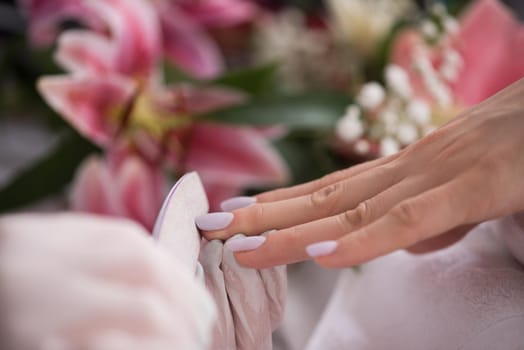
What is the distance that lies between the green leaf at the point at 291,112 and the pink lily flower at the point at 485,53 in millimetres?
78

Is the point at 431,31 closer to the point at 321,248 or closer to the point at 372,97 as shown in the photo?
the point at 372,97

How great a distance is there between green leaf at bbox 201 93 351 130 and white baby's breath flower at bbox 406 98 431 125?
106mm

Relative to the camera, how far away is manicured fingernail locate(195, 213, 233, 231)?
307 millimetres

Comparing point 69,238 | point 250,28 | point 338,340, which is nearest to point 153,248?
point 69,238

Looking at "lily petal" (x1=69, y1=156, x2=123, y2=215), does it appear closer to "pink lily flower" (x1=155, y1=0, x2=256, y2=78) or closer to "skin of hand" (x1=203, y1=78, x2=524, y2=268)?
"pink lily flower" (x1=155, y1=0, x2=256, y2=78)

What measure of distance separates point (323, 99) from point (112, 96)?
0.57 ft

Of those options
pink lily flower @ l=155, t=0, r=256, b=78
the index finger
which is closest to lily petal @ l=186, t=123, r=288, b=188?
pink lily flower @ l=155, t=0, r=256, b=78

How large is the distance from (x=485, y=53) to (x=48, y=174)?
371 mm

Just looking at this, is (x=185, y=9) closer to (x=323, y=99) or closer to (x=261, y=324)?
(x=323, y=99)

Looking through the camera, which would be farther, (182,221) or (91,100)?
(91,100)

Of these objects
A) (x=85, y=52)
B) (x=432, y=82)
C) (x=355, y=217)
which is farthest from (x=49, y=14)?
(x=355, y=217)

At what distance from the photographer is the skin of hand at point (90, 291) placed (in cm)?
21

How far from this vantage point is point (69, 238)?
227 millimetres

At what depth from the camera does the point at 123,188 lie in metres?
0.56
